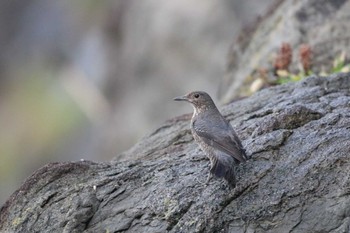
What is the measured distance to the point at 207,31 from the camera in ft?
97.5

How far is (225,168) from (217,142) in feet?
1.76

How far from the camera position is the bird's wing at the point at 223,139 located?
9867mm

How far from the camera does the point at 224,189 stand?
31.6 feet

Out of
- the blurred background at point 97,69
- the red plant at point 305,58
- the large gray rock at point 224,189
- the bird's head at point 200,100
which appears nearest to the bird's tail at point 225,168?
the large gray rock at point 224,189

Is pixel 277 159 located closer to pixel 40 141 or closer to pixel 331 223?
pixel 331 223

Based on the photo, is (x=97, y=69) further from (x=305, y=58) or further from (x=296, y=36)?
(x=305, y=58)

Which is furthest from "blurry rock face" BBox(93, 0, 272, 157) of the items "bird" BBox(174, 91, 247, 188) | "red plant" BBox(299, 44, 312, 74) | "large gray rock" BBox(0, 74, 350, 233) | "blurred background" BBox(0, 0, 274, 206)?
"large gray rock" BBox(0, 74, 350, 233)

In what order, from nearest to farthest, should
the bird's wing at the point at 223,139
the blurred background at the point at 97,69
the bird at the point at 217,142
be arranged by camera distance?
the bird at the point at 217,142
the bird's wing at the point at 223,139
the blurred background at the point at 97,69

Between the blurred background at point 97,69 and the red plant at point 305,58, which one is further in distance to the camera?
the blurred background at point 97,69

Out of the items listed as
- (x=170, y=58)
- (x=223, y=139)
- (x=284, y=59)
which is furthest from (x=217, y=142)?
(x=170, y=58)

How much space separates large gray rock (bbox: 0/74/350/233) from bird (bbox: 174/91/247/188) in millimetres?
163

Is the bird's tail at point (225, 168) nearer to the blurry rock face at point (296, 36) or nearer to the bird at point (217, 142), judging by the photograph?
the bird at point (217, 142)

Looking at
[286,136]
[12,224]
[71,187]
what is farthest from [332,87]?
[12,224]

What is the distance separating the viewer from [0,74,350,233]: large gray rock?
9195mm
